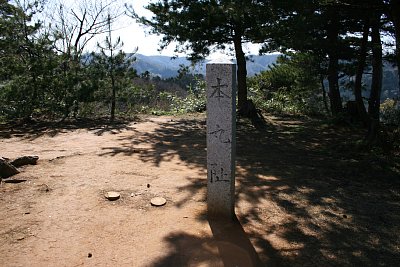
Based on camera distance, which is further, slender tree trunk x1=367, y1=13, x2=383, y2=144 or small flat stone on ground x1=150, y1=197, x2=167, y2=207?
slender tree trunk x1=367, y1=13, x2=383, y2=144

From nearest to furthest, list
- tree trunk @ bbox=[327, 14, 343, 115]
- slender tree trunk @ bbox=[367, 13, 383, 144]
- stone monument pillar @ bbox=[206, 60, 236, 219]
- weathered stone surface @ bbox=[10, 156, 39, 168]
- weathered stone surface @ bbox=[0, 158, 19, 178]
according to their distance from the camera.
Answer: stone monument pillar @ bbox=[206, 60, 236, 219]
weathered stone surface @ bbox=[0, 158, 19, 178]
weathered stone surface @ bbox=[10, 156, 39, 168]
slender tree trunk @ bbox=[367, 13, 383, 144]
tree trunk @ bbox=[327, 14, 343, 115]

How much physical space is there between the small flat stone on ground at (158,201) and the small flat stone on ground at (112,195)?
1.48ft

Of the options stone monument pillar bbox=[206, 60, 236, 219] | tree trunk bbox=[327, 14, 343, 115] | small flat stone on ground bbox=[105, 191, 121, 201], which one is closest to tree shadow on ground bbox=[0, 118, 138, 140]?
small flat stone on ground bbox=[105, 191, 121, 201]

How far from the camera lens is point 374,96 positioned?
9.16 metres

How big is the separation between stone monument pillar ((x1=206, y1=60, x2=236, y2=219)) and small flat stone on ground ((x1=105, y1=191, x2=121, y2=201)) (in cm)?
123

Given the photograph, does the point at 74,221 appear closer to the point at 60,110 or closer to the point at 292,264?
the point at 292,264

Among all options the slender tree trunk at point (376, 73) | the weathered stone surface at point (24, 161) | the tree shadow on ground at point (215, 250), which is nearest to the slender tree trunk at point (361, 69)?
the slender tree trunk at point (376, 73)

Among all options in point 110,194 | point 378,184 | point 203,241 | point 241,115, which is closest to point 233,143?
point 203,241

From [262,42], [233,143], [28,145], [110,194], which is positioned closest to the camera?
[233,143]

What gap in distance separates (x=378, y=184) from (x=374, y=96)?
5.10 metres

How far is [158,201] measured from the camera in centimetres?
396

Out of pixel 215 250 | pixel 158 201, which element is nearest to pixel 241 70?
pixel 158 201

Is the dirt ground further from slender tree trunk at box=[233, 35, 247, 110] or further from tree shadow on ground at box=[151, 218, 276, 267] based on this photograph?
slender tree trunk at box=[233, 35, 247, 110]

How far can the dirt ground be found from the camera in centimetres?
287
